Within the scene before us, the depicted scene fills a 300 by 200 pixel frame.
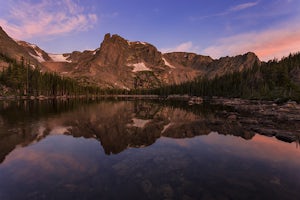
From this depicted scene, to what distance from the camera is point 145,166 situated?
1504 centimetres

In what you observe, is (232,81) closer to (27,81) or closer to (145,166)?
(145,166)

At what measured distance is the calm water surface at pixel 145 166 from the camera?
10.8 meters

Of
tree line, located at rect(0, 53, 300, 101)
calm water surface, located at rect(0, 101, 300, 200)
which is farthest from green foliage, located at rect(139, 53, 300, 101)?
calm water surface, located at rect(0, 101, 300, 200)

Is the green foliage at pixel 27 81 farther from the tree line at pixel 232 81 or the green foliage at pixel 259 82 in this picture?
the green foliage at pixel 259 82

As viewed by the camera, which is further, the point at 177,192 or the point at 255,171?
the point at 255,171

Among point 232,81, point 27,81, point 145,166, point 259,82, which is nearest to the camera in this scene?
point 145,166

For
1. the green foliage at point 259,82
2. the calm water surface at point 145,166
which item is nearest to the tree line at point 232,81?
the green foliage at point 259,82

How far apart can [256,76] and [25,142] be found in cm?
13173

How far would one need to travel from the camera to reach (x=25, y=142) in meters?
20.9

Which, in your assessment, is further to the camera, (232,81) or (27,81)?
(232,81)

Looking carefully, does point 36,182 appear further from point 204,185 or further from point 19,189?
point 204,185

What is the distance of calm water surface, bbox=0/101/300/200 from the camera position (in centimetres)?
1082

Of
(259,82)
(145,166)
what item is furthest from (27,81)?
(259,82)

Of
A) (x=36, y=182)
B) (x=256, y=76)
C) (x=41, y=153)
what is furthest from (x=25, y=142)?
(x=256, y=76)
